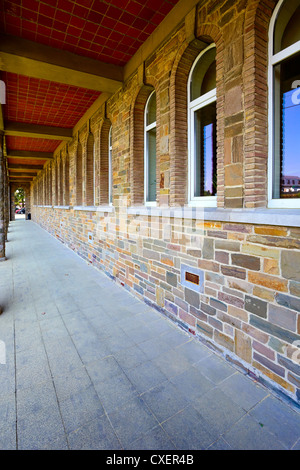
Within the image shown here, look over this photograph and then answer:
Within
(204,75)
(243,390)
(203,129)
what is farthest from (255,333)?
(204,75)

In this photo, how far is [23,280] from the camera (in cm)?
533

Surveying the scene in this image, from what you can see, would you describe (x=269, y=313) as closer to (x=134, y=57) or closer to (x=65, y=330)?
(x=65, y=330)

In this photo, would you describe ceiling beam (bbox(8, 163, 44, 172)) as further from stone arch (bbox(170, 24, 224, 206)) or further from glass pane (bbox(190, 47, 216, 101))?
glass pane (bbox(190, 47, 216, 101))

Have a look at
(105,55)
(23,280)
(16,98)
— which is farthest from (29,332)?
(16,98)

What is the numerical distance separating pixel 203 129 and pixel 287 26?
1249 mm

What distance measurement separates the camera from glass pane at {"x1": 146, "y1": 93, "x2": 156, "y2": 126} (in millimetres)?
4311

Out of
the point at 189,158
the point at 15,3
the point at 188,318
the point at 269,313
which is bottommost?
the point at 188,318

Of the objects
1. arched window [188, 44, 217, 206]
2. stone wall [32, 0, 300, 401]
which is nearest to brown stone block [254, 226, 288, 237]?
stone wall [32, 0, 300, 401]

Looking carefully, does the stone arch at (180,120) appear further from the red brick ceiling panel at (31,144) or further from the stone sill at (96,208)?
the red brick ceiling panel at (31,144)

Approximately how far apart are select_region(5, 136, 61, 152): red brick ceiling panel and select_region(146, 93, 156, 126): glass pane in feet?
21.5

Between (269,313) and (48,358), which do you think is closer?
(269,313)

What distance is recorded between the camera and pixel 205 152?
3275 mm

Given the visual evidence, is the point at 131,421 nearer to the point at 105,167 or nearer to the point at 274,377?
the point at 274,377

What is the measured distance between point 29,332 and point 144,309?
5.27ft
